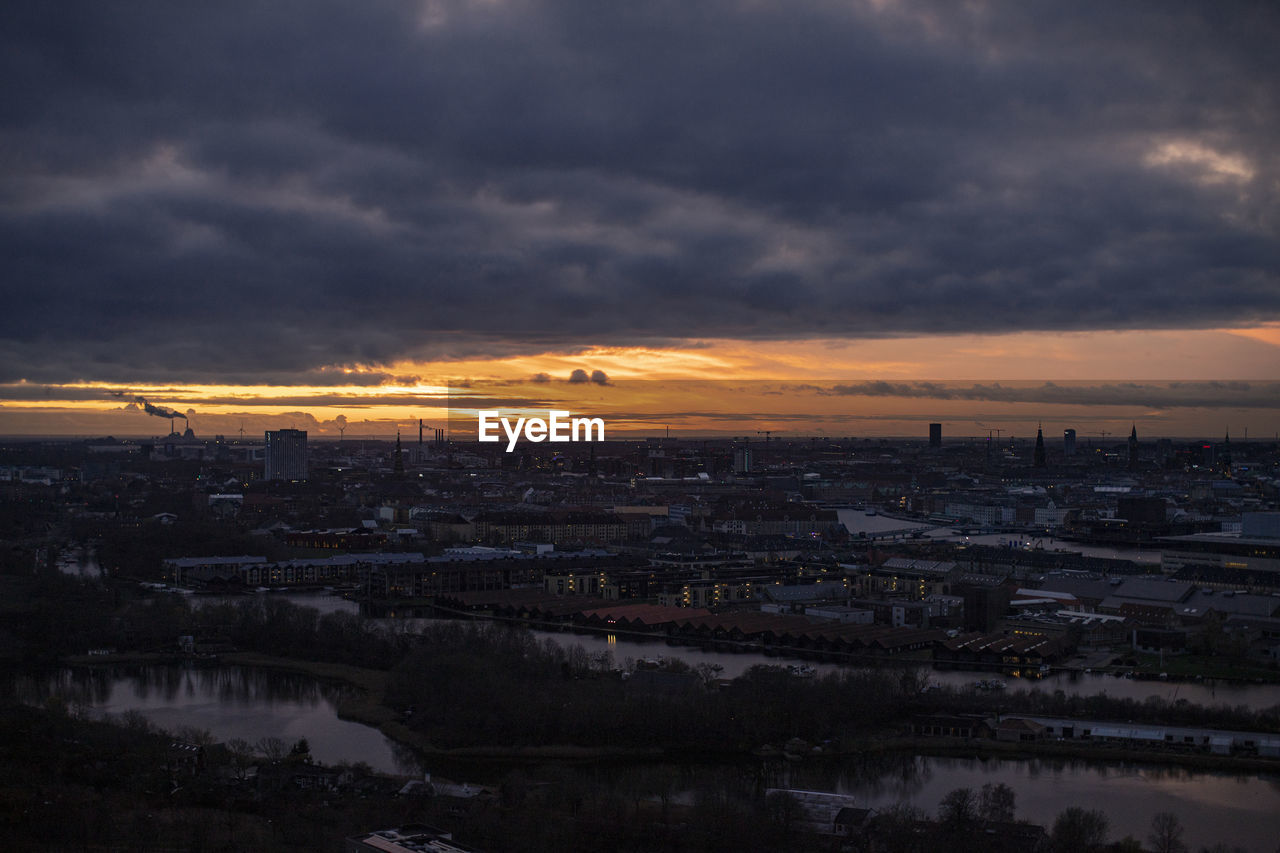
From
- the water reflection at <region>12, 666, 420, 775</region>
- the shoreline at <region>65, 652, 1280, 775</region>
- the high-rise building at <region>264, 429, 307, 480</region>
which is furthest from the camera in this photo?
the high-rise building at <region>264, 429, 307, 480</region>

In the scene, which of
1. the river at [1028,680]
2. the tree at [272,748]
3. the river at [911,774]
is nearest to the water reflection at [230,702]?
the river at [911,774]

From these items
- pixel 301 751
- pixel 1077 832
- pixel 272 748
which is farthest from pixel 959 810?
pixel 272 748

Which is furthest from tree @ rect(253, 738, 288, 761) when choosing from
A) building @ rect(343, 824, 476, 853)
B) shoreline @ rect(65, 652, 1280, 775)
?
building @ rect(343, 824, 476, 853)

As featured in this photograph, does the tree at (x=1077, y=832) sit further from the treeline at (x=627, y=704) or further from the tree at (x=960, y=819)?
the treeline at (x=627, y=704)

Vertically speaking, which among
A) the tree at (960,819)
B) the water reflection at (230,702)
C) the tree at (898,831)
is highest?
the tree at (960,819)

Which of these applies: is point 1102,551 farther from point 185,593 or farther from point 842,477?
point 842,477

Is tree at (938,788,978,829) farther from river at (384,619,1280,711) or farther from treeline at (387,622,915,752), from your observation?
river at (384,619,1280,711)

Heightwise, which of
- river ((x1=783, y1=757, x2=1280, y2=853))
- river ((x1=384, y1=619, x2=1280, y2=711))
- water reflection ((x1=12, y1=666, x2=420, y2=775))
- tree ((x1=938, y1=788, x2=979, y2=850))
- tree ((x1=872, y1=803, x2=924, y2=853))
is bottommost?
water reflection ((x1=12, y1=666, x2=420, y2=775))
